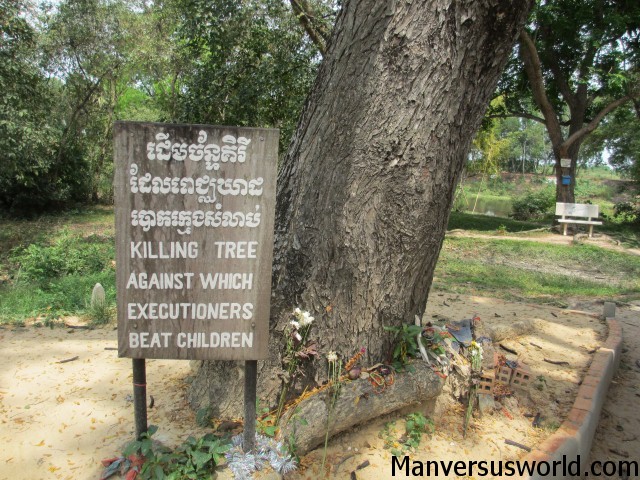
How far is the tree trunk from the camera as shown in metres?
2.60

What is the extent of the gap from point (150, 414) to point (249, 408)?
2.77 feet

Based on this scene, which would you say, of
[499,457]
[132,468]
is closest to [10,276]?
[132,468]

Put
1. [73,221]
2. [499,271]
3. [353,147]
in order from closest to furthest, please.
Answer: [353,147] < [499,271] < [73,221]

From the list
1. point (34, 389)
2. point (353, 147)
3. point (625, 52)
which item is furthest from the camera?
point (625, 52)

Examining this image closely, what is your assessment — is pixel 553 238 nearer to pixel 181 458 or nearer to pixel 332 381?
pixel 332 381

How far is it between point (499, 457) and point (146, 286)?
2.16 meters

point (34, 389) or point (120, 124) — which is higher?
point (120, 124)

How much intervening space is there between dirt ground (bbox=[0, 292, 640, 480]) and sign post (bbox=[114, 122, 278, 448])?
645 mm

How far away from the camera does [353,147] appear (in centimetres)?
269

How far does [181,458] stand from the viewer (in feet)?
7.50

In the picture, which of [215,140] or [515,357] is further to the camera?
[515,357]

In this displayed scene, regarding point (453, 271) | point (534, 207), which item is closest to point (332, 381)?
point (453, 271)

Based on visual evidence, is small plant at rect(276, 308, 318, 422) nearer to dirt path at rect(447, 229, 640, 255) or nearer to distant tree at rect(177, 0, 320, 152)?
distant tree at rect(177, 0, 320, 152)

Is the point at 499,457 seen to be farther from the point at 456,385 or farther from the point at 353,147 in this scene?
the point at 353,147
